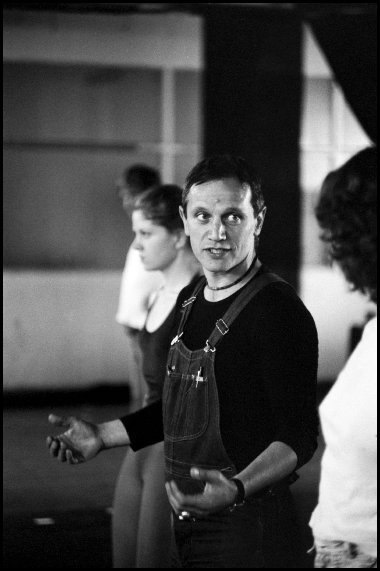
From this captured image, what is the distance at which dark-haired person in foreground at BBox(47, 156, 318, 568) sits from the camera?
5.33 ft

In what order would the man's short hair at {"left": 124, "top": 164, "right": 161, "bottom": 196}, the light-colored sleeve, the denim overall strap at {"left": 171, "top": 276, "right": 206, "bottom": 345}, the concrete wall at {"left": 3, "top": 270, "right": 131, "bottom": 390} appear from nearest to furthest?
the denim overall strap at {"left": 171, "top": 276, "right": 206, "bottom": 345}
the light-colored sleeve
the man's short hair at {"left": 124, "top": 164, "right": 161, "bottom": 196}
the concrete wall at {"left": 3, "top": 270, "right": 131, "bottom": 390}

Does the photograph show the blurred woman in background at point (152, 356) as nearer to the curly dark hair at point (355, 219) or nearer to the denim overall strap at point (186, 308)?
the denim overall strap at point (186, 308)

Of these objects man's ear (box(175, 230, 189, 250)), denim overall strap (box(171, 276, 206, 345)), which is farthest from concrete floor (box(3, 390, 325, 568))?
denim overall strap (box(171, 276, 206, 345))

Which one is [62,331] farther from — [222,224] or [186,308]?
[222,224]

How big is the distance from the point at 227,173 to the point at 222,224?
0.10 m

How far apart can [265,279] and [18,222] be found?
6300 millimetres

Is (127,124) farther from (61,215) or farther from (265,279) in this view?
(265,279)

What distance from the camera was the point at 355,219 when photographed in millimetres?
1611

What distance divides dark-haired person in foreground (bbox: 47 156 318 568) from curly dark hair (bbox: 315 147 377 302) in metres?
0.12

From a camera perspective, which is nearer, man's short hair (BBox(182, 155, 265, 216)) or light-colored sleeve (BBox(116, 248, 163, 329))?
man's short hair (BBox(182, 155, 265, 216))

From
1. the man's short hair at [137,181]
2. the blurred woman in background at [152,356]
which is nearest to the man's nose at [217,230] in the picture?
the blurred woman in background at [152,356]

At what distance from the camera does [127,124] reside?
26.0 feet

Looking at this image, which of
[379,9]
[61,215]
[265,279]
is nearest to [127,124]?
[61,215]

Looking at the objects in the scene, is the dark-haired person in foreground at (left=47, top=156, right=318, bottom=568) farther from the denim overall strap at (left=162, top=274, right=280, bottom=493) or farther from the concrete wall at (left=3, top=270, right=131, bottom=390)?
the concrete wall at (left=3, top=270, right=131, bottom=390)
